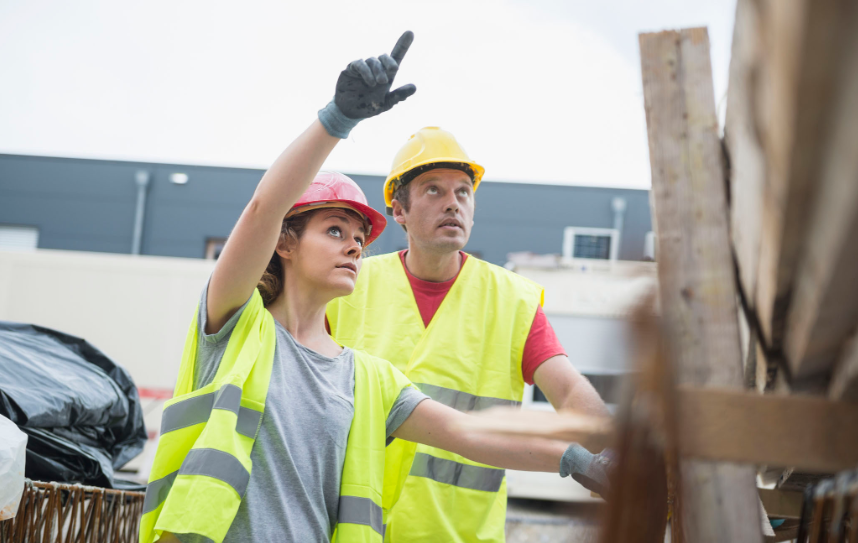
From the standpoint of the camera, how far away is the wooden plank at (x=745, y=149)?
2.78 ft

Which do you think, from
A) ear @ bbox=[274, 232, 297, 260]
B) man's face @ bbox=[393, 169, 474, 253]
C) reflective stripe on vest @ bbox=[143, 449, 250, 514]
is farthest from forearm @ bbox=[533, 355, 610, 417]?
reflective stripe on vest @ bbox=[143, 449, 250, 514]

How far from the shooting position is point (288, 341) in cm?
211

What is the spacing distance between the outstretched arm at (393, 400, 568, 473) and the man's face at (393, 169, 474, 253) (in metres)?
1.05

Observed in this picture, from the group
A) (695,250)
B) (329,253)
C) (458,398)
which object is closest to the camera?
(695,250)

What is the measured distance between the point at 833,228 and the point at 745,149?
0.28 metres

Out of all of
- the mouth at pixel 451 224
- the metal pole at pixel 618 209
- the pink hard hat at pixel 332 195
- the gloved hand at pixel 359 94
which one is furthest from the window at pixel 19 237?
the gloved hand at pixel 359 94

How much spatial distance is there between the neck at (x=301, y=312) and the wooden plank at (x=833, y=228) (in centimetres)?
147

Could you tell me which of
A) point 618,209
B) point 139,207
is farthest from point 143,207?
point 618,209

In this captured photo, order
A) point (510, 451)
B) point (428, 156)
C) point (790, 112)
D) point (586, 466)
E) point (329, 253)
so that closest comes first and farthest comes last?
point (790, 112), point (586, 466), point (510, 451), point (329, 253), point (428, 156)

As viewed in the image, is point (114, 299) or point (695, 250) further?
point (114, 299)

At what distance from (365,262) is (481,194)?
11.3 m

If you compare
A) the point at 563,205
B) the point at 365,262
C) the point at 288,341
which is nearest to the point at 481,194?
the point at 563,205

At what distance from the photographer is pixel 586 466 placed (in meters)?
1.85

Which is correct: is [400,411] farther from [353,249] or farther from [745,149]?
[745,149]
